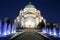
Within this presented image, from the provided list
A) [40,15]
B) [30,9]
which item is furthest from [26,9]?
[40,15]

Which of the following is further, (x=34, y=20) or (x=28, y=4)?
(x=28, y=4)

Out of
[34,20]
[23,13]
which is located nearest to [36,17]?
[34,20]

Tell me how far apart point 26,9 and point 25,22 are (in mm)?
5217

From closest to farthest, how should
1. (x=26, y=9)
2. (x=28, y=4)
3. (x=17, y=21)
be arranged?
(x=17, y=21), (x=26, y=9), (x=28, y=4)

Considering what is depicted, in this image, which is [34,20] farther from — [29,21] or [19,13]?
[19,13]

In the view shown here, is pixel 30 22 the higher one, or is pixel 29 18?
pixel 29 18

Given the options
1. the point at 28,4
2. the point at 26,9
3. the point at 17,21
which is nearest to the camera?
the point at 17,21

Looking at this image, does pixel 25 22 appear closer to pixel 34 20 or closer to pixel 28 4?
pixel 34 20

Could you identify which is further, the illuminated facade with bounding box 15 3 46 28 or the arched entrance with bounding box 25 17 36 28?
the arched entrance with bounding box 25 17 36 28

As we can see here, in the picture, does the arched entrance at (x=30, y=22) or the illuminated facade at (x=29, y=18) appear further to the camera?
the arched entrance at (x=30, y=22)

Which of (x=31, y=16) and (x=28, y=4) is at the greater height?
(x=28, y=4)

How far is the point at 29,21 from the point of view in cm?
6016

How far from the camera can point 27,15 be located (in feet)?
195

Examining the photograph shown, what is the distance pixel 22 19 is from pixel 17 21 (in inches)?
94.5
